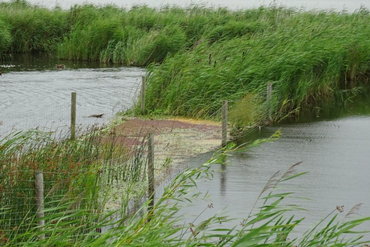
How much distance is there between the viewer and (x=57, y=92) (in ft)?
68.8

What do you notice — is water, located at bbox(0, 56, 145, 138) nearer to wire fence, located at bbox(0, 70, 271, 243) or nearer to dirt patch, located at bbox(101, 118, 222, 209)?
wire fence, located at bbox(0, 70, 271, 243)

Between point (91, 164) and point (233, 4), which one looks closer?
point (91, 164)

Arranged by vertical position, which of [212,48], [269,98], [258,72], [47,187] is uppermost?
[212,48]

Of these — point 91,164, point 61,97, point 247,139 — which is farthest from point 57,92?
point 91,164

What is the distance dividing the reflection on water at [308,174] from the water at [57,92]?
377cm

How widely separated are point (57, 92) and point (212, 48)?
207 inches

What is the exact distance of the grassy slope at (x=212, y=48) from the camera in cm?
1642

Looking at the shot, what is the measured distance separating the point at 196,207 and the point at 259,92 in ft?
24.6

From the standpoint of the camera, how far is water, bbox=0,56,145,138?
52.5 feet

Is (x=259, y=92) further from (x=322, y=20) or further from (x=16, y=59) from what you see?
(x=16, y=59)

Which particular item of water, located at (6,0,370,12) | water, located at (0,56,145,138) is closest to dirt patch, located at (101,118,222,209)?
water, located at (0,56,145,138)

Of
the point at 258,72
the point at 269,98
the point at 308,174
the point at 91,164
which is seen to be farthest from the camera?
the point at 258,72

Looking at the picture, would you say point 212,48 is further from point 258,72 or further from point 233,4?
point 233,4

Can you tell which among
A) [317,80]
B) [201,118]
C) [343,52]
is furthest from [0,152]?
[343,52]
